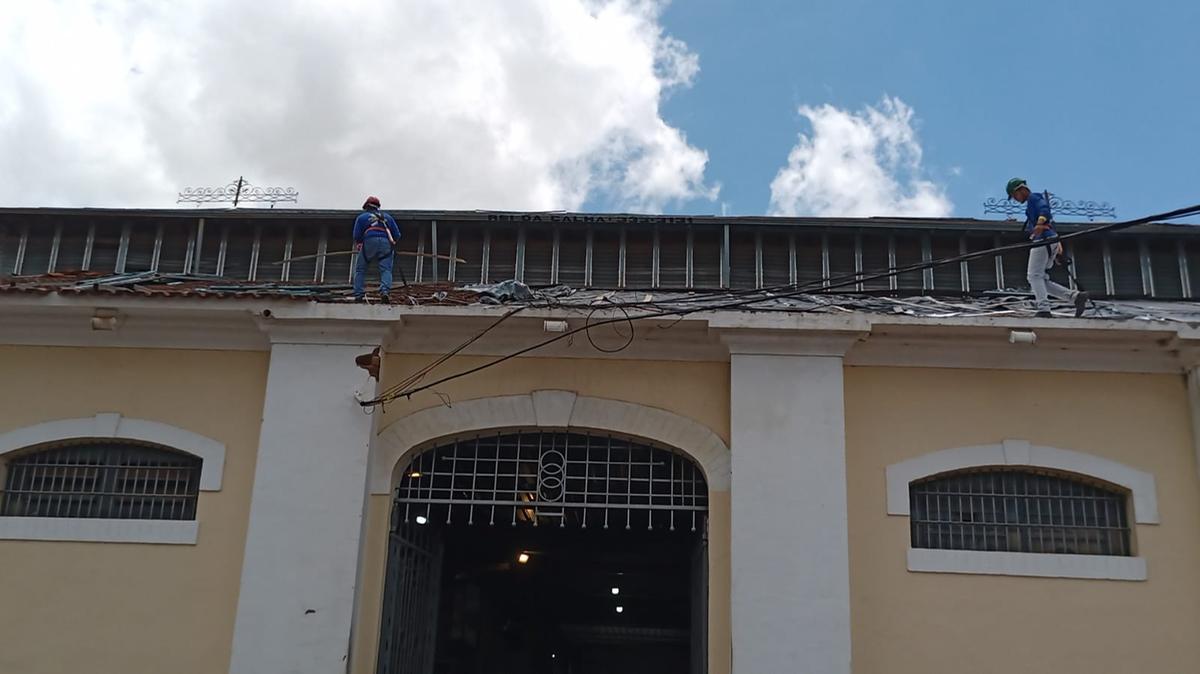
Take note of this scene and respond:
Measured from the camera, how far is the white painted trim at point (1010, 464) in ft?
30.1

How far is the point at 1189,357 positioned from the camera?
→ 9.38m

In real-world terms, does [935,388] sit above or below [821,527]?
above

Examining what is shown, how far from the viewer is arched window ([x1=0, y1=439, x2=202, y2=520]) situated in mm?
9672

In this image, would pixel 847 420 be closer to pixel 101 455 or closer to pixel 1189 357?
pixel 1189 357

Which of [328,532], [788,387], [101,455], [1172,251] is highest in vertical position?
[1172,251]

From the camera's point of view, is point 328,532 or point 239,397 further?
point 239,397

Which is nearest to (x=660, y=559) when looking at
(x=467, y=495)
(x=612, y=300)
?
(x=467, y=495)

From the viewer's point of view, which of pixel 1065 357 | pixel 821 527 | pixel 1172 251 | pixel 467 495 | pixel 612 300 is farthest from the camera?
pixel 1172 251

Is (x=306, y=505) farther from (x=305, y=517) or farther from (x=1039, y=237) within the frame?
(x=1039, y=237)

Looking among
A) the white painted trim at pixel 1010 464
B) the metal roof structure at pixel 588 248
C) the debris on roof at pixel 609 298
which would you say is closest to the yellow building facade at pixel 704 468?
the white painted trim at pixel 1010 464

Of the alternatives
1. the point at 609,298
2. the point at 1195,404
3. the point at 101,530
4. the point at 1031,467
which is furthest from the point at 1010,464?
the point at 101,530

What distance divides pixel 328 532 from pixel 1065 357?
6926mm

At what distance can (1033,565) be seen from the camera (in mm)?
8992

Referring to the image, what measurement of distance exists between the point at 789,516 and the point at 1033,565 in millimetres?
2184
